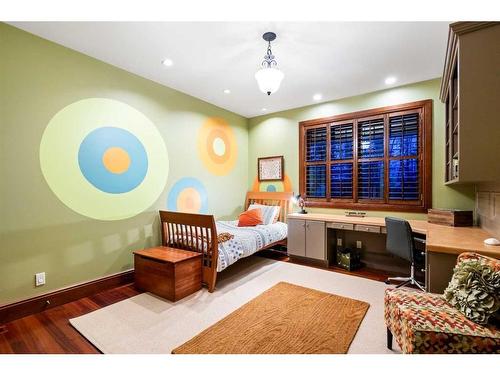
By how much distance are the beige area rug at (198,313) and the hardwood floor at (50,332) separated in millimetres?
85

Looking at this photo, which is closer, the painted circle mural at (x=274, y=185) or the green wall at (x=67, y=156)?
the green wall at (x=67, y=156)

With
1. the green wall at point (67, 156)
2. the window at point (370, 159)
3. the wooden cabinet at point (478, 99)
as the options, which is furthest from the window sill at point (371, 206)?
the wooden cabinet at point (478, 99)

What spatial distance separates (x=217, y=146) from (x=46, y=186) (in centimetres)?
271

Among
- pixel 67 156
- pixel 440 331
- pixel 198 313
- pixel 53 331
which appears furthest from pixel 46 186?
pixel 440 331

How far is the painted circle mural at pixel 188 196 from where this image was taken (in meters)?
3.83

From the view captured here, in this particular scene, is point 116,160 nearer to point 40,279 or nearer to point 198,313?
point 40,279

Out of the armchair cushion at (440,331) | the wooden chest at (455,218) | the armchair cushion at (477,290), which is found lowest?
the armchair cushion at (440,331)

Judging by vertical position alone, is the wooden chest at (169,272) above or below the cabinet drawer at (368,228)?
below

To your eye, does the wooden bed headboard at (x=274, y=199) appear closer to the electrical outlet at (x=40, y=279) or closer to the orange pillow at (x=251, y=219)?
the orange pillow at (x=251, y=219)

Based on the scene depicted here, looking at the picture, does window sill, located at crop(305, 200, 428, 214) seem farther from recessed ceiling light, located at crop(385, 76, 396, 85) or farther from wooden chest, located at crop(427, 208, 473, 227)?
recessed ceiling light, located at crop(385, 76, 396, 85)

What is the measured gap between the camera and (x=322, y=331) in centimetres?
206

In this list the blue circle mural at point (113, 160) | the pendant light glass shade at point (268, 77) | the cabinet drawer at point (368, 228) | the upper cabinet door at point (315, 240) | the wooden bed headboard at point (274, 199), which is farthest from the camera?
the wooden bed headboard at point (274, 199)

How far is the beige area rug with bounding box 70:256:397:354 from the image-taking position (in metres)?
1.92
